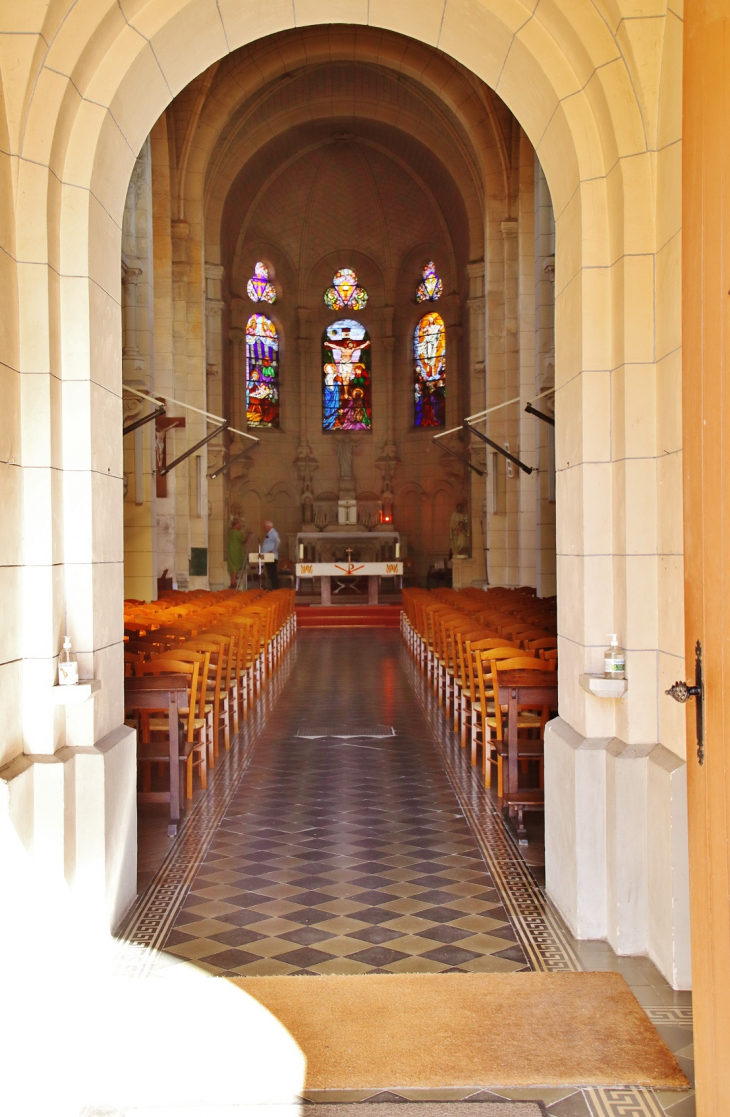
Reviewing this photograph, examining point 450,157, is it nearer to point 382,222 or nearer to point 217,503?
point 382,222

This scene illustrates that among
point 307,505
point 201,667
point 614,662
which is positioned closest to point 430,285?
point 307,505

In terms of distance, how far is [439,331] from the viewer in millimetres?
28062

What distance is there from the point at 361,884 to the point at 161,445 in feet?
37.5

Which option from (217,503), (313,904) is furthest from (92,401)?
(217,503)

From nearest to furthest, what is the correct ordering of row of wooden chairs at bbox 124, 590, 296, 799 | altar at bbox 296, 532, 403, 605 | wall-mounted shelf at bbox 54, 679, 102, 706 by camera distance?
wall-mounted shelf at bbox 54, 679, 102, 706, row of wooden chairs at bbox 124, 590, 296, 799, altar at bbox 296, 532, 403, 605

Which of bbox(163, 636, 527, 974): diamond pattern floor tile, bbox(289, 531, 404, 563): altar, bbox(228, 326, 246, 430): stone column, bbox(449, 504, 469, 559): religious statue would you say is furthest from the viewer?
bbox(228, 326, 246, 430): stone column

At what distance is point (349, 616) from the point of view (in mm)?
20188

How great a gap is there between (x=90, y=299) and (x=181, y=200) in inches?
565

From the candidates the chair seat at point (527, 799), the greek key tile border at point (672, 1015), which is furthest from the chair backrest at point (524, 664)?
the greek key tile border at point (672, 1015)

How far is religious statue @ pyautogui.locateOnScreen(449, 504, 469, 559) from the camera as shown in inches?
933

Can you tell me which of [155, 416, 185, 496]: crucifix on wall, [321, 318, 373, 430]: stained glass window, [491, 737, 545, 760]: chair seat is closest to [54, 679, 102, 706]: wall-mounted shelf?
[491, 737, 545, 760]: chair seat

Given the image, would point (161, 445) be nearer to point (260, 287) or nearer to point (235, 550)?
point (235, 550)

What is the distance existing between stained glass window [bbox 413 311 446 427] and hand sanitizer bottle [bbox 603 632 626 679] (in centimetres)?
2359

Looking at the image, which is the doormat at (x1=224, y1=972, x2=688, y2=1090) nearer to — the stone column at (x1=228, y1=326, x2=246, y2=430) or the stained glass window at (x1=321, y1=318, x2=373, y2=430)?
the stone column at (x1=228, y1=326, x2=246, y2=430)
